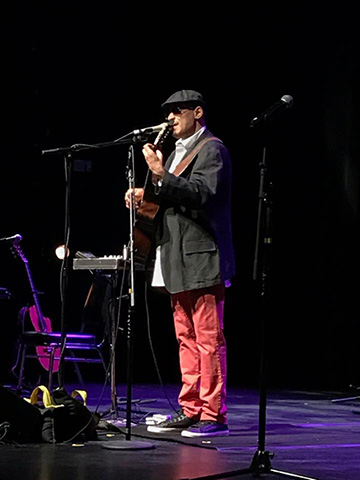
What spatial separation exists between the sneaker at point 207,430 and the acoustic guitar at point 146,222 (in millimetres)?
902

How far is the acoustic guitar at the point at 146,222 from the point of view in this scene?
5.02 metres

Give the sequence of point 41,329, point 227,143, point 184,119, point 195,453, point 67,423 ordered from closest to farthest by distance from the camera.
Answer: point 195,453 < point 67,423 < point 184,119 < point 41,329 < point 227,143

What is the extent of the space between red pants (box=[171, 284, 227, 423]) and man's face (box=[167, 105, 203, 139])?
0.88 meters

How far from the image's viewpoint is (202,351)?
4.91 metres

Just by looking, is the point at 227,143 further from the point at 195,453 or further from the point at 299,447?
the point at 195,453

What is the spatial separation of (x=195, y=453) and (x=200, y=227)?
4.21 ft

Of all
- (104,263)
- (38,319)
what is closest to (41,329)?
(38,319)

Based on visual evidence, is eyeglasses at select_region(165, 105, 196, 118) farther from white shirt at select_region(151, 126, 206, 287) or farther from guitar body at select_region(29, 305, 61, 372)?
guitar body at select_region(29, 305, 61, 372)

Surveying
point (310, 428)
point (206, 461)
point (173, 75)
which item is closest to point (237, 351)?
point (173, 75)

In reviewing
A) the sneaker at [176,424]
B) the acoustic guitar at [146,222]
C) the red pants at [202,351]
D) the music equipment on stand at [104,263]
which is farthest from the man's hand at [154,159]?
the sneaker at [176,424]

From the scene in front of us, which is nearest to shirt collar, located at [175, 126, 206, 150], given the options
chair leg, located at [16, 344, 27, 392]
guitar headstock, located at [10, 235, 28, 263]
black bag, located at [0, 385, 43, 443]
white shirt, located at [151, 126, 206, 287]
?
white shirt, located at [151, 126, 206, 287]

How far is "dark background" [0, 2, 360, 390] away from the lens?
8148 mm

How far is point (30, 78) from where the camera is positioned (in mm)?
8172

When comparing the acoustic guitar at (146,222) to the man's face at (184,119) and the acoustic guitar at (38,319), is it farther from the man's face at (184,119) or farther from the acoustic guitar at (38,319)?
the acoustic guitar at (38,319)
